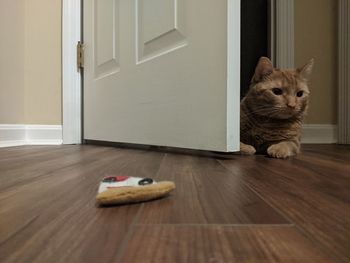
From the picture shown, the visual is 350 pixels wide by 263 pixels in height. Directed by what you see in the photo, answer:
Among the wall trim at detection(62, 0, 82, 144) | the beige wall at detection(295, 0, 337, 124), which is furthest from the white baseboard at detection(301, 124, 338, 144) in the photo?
the wall trim at detection(62, 0, 82, 144)

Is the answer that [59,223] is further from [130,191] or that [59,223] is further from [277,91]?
[277,91]

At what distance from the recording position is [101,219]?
39 centimetres

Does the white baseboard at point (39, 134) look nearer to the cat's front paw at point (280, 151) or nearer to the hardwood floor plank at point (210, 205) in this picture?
the cat's front paw at point (280, 151)

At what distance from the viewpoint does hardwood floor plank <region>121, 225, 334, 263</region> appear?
0.28m

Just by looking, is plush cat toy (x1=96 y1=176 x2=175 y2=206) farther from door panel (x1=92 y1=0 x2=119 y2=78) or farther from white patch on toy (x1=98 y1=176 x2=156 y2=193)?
door panel (x1=92 y1=0 x2=119 y2=78)

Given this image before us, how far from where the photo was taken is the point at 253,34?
2.14m

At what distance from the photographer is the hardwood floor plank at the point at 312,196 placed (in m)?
0.34

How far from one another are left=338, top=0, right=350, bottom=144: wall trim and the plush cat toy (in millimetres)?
1868

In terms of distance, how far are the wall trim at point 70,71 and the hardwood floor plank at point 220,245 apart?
59.2 inches

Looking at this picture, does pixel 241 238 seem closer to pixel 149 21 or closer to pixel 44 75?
pixel 149 21

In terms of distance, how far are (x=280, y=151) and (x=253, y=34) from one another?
121cm

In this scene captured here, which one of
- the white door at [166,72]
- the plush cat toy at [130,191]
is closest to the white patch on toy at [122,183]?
the plush cat toy at [130,191]

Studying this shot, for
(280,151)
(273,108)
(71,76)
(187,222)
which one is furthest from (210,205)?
(71,76)

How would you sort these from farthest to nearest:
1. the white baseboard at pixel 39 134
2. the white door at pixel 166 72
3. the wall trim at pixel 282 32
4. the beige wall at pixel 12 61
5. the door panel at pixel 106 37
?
the wall trim at pixel 282 32 < the white baseboard at pixel 39 134 < the beige wall at pixel 12 61 < the door panel at pixel 106 37 < the white door at pixel 166 72
